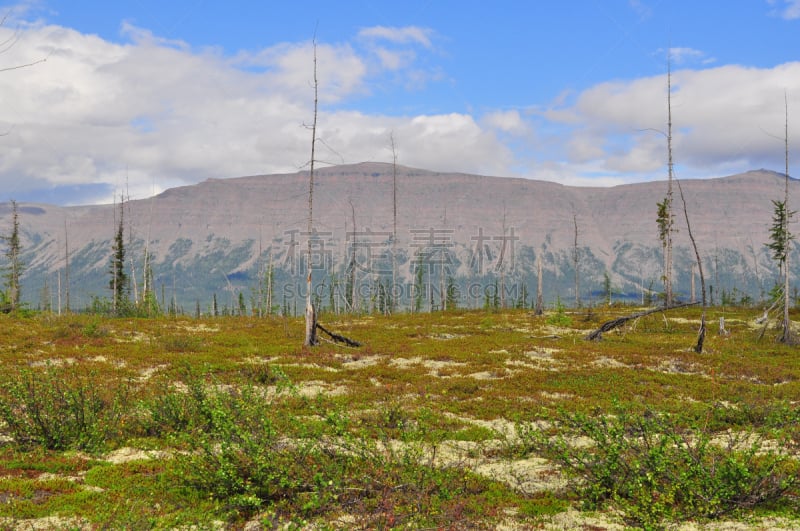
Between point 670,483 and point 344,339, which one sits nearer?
point 670,483

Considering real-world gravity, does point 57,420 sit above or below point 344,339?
above

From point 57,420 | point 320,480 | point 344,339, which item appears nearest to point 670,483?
point 320,480

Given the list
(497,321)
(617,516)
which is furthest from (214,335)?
(617,516)

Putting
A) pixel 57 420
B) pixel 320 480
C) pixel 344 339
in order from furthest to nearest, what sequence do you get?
pixel 344 339
pixel 57 420
pixel 320 480

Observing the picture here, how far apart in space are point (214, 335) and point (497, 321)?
2241cm

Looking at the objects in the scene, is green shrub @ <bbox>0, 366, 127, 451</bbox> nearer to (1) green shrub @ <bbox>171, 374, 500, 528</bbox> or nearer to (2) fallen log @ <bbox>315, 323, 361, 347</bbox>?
(1) green shrub @ <bbox>171, 374, 500, 528</bbox>

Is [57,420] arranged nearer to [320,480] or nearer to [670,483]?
[320,480]

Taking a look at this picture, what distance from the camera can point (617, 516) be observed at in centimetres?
878

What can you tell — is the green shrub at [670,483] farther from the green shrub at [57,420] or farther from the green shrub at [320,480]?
the green shrub at [57,420]

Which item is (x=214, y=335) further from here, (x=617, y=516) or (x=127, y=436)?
(x=617, y=516)

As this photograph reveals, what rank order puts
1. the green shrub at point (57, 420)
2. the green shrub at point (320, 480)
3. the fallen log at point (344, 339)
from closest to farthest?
the green shrub at point (320, 480)
the green shrub at point (57, 420)
the fallen log at point (344, 339)

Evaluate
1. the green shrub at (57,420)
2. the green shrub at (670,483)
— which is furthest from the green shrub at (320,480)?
the green shrub at (57,420)

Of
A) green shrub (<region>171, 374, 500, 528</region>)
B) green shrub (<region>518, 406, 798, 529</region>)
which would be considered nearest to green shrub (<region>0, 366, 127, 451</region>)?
green shrub (<region>171, 374, 500, 528</region>)

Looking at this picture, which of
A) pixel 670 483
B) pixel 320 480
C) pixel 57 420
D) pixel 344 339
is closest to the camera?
pixel 320 480
